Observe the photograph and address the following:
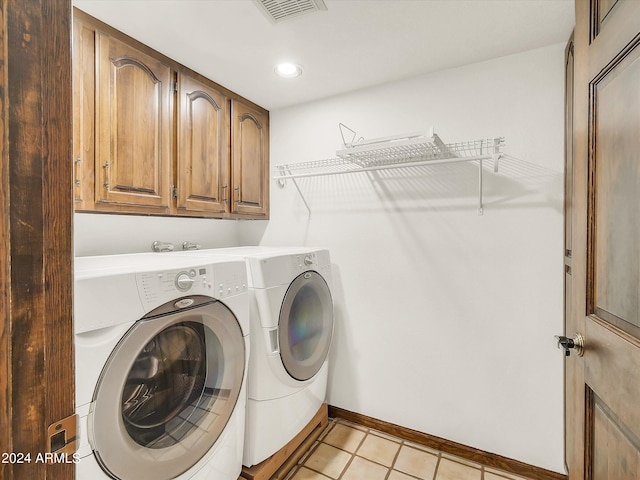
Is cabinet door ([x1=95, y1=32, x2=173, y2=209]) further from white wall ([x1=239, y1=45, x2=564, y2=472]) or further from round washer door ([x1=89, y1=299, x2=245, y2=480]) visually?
white wall ([x1=239, y1=45, x2=564, y2=472])

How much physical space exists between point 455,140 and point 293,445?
192cm

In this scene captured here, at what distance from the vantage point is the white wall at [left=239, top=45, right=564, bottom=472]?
5.30 ft

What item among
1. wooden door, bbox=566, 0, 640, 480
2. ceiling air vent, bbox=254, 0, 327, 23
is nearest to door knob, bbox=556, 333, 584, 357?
wooden door, bbox=566, 0, 640, 480

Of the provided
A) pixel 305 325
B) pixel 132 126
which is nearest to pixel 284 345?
pixel 305 325

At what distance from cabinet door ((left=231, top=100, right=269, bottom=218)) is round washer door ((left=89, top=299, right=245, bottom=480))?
102 centimetres

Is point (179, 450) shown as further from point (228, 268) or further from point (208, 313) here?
point (228, 268)

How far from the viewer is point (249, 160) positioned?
2199mm

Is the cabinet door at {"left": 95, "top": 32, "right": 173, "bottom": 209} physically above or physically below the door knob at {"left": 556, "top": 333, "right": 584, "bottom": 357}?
above

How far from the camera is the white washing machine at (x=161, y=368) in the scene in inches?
34.2

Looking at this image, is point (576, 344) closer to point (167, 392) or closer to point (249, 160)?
point (167, 392)

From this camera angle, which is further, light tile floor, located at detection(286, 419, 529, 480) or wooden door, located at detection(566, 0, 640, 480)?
light tile floor, located at detection(286, 419, 529, 480)

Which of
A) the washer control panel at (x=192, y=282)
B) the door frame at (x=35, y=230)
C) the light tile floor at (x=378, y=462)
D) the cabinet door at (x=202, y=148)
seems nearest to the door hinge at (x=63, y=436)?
the door frame at (x=35, y=230)

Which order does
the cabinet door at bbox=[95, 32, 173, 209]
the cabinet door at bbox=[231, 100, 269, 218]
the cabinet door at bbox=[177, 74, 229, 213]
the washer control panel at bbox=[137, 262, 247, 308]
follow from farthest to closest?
1. the cabinet door at bbox=[231, 100, 269, 218]
2. the cabinet door at bbox=[177, 74, 229, 213]
3. the cabinet door at bbox=[95, 32, 173, 209]
4. the washer control panel at bbox=[137, 262, 247, 308]

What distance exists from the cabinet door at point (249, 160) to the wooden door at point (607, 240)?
174cm
